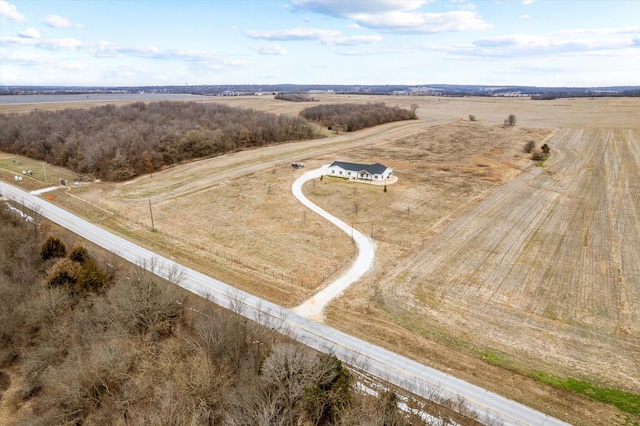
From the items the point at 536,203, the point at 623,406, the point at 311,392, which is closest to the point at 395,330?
the point at 311,392

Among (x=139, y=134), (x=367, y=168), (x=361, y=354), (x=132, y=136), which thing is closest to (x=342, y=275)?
(x=361, y=354)

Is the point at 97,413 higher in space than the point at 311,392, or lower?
lower

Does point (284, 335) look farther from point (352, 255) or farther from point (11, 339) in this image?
point (11, 339)

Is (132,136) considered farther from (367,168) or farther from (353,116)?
(353,116)

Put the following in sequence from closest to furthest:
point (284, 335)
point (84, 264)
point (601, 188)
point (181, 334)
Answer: point (181, 334) → point (284, 335) → point (84, 264) → point (601, 188)

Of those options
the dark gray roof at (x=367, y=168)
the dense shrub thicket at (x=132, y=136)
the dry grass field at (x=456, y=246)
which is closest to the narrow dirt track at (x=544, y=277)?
the dry grass field at (x=456, y=246)

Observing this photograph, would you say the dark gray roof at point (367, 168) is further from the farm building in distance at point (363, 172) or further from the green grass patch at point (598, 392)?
the green grass patch at point (598, 392)

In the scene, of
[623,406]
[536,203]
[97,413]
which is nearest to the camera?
[97,413]
